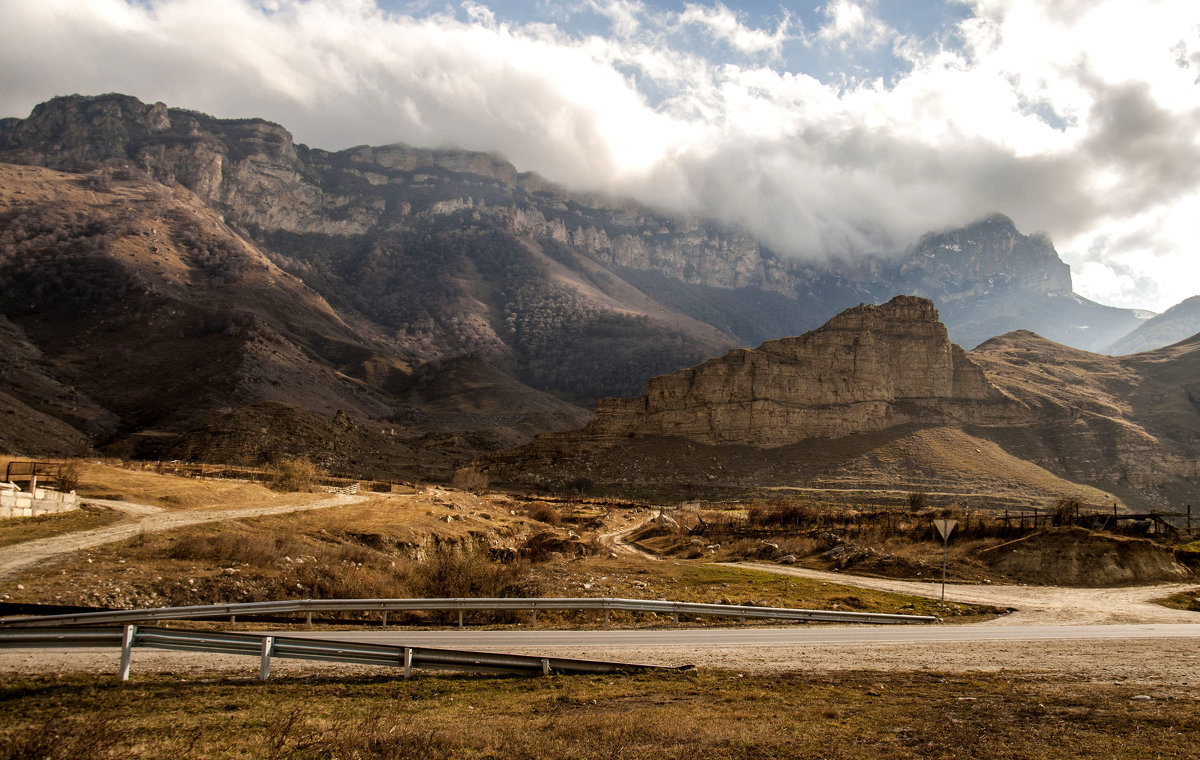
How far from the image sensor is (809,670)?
13391mm

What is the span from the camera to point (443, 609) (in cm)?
1800

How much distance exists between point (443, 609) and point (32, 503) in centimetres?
1667

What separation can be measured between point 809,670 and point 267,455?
7559cm

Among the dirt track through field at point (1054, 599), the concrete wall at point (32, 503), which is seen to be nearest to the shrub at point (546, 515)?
the dirt track through field at point (1054, 599)

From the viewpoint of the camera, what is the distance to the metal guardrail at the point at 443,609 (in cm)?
1352

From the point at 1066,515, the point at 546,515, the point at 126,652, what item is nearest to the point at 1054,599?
the point at 1066,515

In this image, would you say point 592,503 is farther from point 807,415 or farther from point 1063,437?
point 1063,437

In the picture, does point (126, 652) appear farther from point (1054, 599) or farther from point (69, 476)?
point (69, 476)

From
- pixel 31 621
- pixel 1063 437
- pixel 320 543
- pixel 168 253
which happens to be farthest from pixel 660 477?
pixel 168 253

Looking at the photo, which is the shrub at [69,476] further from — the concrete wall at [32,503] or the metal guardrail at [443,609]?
the metal guardrail at [443,609]

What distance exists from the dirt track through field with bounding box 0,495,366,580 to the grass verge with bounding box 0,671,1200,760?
12.0m

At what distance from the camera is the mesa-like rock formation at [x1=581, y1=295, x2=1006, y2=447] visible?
103 metres

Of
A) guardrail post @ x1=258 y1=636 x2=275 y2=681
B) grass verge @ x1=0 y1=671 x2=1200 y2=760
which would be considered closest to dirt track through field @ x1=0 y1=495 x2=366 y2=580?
guardrail post @ x1=258 y1=636 x2=275 y2=681

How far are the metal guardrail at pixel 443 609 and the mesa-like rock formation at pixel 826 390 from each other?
83481mm
